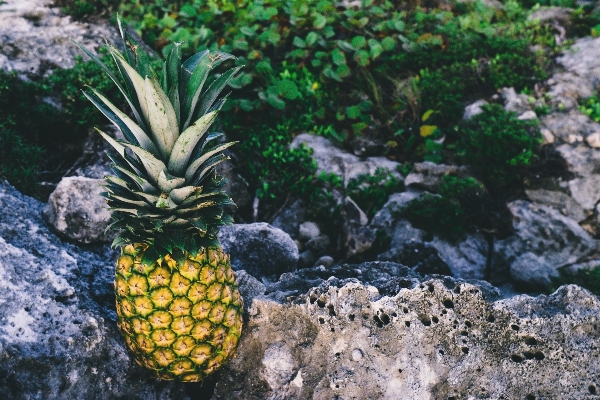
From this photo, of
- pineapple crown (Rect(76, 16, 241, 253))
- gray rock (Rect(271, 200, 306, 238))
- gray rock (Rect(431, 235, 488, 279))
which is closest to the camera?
pineapple crown (Rect(76, 16, 241, 253))

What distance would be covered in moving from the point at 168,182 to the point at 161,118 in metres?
0.33

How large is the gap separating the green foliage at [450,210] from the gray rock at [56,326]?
2676 millimetres

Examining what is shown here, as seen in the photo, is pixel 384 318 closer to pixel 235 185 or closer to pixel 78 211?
pixel 78 211

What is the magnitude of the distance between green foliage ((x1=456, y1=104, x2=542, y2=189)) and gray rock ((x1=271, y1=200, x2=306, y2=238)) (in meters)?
1.81

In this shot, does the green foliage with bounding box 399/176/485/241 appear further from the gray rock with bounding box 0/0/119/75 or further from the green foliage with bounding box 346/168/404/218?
the gray rock with bounding box 0/0/119/75

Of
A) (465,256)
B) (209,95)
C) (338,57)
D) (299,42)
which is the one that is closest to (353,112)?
(338,57)

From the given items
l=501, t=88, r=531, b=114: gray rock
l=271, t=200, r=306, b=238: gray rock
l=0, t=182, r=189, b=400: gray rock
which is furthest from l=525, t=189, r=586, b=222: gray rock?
l=0, t=182, r=189, b=400: gray rock

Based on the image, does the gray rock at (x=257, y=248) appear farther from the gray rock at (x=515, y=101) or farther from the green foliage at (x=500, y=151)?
the gray rock at (x=515, y=101)

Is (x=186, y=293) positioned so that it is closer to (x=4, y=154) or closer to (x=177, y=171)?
(x=177, y=171)

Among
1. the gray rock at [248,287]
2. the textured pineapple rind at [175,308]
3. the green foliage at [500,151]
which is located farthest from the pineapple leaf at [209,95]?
the green foliage at [500,151]

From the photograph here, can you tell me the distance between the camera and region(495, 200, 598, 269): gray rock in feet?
15.3

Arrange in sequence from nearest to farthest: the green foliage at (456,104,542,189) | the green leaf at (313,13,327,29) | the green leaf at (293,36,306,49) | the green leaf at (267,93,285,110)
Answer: the green foliage at (456,104,542,189) < the green leaf at (267,93,285,110) < the green leaf at (293,36,306,49) < the green leaf at (313,13,327,29)

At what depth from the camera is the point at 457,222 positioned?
4.71 metres

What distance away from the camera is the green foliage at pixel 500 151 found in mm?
5117
